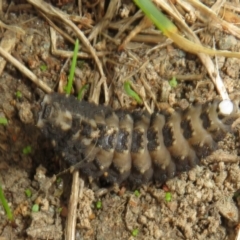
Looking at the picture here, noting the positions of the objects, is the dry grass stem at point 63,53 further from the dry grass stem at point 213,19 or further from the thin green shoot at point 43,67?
the dry grass stem at point 213,19

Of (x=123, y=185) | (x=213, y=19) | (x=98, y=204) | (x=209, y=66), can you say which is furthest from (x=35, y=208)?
(x=213, y=19)

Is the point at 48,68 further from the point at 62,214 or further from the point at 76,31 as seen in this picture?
the point at 62,214

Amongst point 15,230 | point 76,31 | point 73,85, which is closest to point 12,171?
point 15,230

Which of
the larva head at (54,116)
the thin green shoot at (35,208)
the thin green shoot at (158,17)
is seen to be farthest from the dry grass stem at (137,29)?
the thin green shoot at (35,208)

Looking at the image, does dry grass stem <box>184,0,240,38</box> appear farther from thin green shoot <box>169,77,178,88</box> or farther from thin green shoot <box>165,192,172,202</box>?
thin green shoot <box>165,192,172,202</box>

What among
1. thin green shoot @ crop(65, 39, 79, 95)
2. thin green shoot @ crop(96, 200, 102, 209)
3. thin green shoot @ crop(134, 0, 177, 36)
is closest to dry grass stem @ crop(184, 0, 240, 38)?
thin green shoot @ crop(65, 39, 79, 95)
